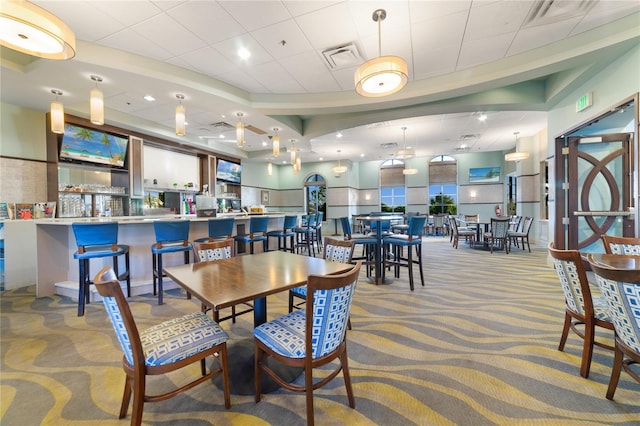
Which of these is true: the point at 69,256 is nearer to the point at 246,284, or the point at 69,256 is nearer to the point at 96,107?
the point at 96,107

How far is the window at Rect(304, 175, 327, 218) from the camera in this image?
1284 centimetres

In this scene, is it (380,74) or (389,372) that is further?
(380,74)

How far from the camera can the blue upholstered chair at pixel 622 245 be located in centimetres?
253

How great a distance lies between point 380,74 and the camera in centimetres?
288

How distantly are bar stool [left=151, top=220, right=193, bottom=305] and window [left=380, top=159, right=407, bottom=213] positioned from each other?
1094 cm

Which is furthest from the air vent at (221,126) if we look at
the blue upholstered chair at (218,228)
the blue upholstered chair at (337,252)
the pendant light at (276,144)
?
the blue upholstered chair at (337,252)

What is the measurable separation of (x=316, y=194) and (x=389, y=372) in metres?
11.3

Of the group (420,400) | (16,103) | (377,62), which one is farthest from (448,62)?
(16,103)

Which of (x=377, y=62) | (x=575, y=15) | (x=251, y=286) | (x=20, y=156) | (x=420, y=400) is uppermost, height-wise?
(x=575, y=15)

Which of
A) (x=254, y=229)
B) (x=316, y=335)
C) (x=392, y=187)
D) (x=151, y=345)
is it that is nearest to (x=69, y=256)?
(x=254, y=229)

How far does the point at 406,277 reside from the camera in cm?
464

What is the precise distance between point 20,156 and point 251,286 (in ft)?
20.7

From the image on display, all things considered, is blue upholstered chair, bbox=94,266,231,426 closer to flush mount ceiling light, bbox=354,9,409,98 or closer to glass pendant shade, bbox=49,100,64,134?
flush mount ceiling light, bbox=354,9,409,98

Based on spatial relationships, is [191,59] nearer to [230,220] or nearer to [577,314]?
[230,220]
